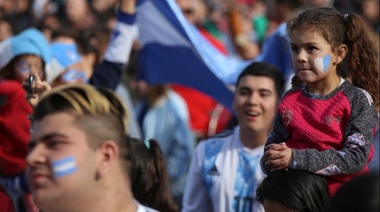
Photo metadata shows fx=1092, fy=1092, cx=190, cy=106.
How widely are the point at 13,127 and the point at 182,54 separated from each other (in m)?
2.34

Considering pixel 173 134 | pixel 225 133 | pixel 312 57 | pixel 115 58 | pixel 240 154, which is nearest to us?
pixel 312 57

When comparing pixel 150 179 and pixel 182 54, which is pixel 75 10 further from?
pixel 150 179

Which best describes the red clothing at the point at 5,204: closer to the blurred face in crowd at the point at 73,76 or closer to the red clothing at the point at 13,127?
the red clothing at the point at 13,127

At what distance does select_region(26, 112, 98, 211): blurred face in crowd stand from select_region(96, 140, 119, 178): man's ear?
0.9 inches

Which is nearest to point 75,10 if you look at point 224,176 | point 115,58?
point 115,58

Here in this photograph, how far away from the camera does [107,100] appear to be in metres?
4.38

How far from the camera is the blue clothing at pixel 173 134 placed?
11.5 meters

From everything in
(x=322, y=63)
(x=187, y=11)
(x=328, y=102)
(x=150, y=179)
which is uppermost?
(x=322, y=63)

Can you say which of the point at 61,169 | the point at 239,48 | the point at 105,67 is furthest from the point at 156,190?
the point at 239,48

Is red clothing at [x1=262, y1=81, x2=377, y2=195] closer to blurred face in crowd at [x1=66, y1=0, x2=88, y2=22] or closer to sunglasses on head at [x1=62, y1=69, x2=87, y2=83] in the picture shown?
sunglasses on head at [x1=62, y1=69, x2=87, y2=83]

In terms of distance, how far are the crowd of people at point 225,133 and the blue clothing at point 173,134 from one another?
1.55 m

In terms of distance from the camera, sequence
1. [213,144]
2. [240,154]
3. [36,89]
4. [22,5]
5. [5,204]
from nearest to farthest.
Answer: [5,204] < [36,89] < [240,154] < [213,144] < [22,5]

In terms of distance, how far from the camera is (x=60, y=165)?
4.10 metres

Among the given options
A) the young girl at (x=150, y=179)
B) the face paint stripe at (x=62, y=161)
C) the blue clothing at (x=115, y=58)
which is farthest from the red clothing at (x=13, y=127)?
the face paint stripe at (x=62, y=161)
